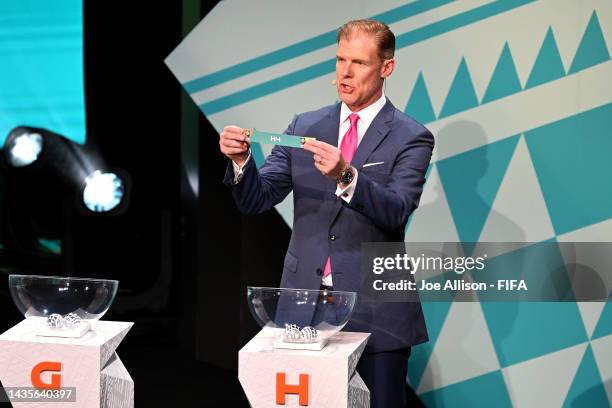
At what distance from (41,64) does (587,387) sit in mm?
3306

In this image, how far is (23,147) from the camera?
18.0ft

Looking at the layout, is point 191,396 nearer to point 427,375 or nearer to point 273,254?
point 273,254

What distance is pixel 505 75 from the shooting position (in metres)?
3.98

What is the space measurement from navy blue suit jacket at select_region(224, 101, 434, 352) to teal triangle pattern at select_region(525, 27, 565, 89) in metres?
1.30

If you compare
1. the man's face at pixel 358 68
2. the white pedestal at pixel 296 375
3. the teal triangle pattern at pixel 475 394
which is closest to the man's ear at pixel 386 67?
the man's face at pixel 358 68

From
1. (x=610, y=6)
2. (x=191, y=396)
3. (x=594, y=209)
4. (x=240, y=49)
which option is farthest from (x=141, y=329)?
(x=610, y=6)

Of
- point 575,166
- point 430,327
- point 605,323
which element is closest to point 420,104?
point 575,166

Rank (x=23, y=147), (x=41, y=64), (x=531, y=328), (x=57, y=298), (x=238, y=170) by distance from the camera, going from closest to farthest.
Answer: (x=57, y=298)
(x=238, y=170)
(x=531, y=328)
(x=41, y=64)
(x=23, y=147)

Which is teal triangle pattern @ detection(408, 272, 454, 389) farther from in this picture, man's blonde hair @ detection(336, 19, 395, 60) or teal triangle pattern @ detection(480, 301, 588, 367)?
man's blonde hair @ detection(336, 19, 395, 60)

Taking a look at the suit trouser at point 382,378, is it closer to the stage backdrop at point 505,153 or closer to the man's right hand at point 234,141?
the man's right hand at point 234,141

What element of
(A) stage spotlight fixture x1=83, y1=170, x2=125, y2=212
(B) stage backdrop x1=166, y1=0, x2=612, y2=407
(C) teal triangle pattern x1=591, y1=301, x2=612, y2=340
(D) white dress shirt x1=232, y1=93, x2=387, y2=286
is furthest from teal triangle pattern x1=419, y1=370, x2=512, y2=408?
(A) stage spotlight fixture x1=83, y1=170, x2=125, y2=212

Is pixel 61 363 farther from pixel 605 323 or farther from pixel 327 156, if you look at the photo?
pixel 605 323

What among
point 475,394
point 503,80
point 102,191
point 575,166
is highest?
point 503,80

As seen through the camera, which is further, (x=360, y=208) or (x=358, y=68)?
(x=358, y=68)
